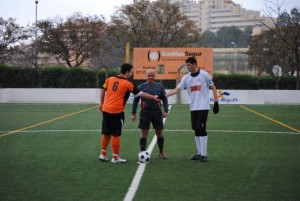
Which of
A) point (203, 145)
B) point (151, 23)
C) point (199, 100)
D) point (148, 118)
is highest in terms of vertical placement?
point (151, 23)

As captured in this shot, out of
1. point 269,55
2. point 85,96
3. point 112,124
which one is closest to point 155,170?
point 112,124

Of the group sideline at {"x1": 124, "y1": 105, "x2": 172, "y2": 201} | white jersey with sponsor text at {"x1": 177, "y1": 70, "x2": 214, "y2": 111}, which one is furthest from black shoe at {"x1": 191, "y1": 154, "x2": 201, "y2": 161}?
sideline at {"x1": 124, "y1": 105, "x2": 172, "y2": 201}

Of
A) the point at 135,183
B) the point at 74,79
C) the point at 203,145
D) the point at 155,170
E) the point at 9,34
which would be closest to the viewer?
the point at 135,183

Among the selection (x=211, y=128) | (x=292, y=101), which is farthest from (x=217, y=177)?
(x=292, y=101)

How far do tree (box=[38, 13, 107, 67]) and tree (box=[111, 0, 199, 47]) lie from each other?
8.97 feet

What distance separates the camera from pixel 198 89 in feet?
30.3

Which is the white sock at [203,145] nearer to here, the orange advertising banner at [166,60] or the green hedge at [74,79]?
the orange advertising banner at [166,60]

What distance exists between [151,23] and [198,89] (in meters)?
53.7

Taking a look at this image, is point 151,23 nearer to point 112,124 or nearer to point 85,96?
point 85,96

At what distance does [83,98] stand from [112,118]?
28.9 m

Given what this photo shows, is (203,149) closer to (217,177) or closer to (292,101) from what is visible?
(217,177)

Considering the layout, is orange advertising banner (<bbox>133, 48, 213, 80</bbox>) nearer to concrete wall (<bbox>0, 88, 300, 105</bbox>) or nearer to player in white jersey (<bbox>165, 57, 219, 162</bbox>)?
concrete wall (<bbox>0, 88, 300, 105</bbox>)

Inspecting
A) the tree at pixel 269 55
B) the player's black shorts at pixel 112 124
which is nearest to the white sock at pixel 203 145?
the player's black shorts at pixel 112 124

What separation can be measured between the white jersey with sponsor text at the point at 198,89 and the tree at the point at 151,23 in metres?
53.2
